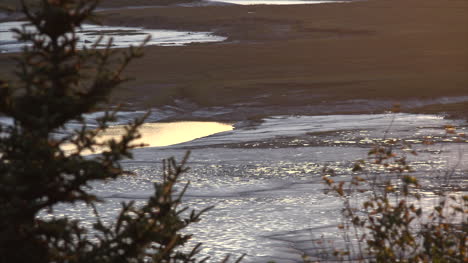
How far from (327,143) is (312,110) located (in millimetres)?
5934

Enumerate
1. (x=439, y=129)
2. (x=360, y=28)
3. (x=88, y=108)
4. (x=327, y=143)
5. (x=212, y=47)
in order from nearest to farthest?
(x=88, y=108) < (x=327, y=143) < (x=439, y=129) < (x=212, y=47) < (x=360, y=28)

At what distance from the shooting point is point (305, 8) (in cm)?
6141

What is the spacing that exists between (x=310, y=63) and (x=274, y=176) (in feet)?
56.4

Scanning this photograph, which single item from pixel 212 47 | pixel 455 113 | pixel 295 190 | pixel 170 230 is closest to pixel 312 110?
pixel 455 113

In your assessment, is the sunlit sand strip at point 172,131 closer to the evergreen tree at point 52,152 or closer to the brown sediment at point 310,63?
the brown sediment at point 310,63

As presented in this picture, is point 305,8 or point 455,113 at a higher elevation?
point 305,8

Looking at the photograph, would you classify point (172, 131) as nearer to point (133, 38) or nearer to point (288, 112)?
point (288, 112)

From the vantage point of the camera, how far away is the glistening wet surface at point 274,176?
9750mm

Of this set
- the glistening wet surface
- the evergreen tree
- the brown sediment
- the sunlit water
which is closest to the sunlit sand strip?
the glistening wet surface

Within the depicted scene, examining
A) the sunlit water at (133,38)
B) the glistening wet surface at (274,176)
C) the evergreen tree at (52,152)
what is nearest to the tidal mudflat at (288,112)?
the glistening wet surface at (274,176)

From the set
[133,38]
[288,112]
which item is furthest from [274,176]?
[133,38]

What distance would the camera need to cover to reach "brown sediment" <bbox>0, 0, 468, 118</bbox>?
78.7 ft

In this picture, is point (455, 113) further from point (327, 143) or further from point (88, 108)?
point (88, 108)

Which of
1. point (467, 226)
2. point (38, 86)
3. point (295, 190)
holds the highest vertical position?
point (38, 86)
